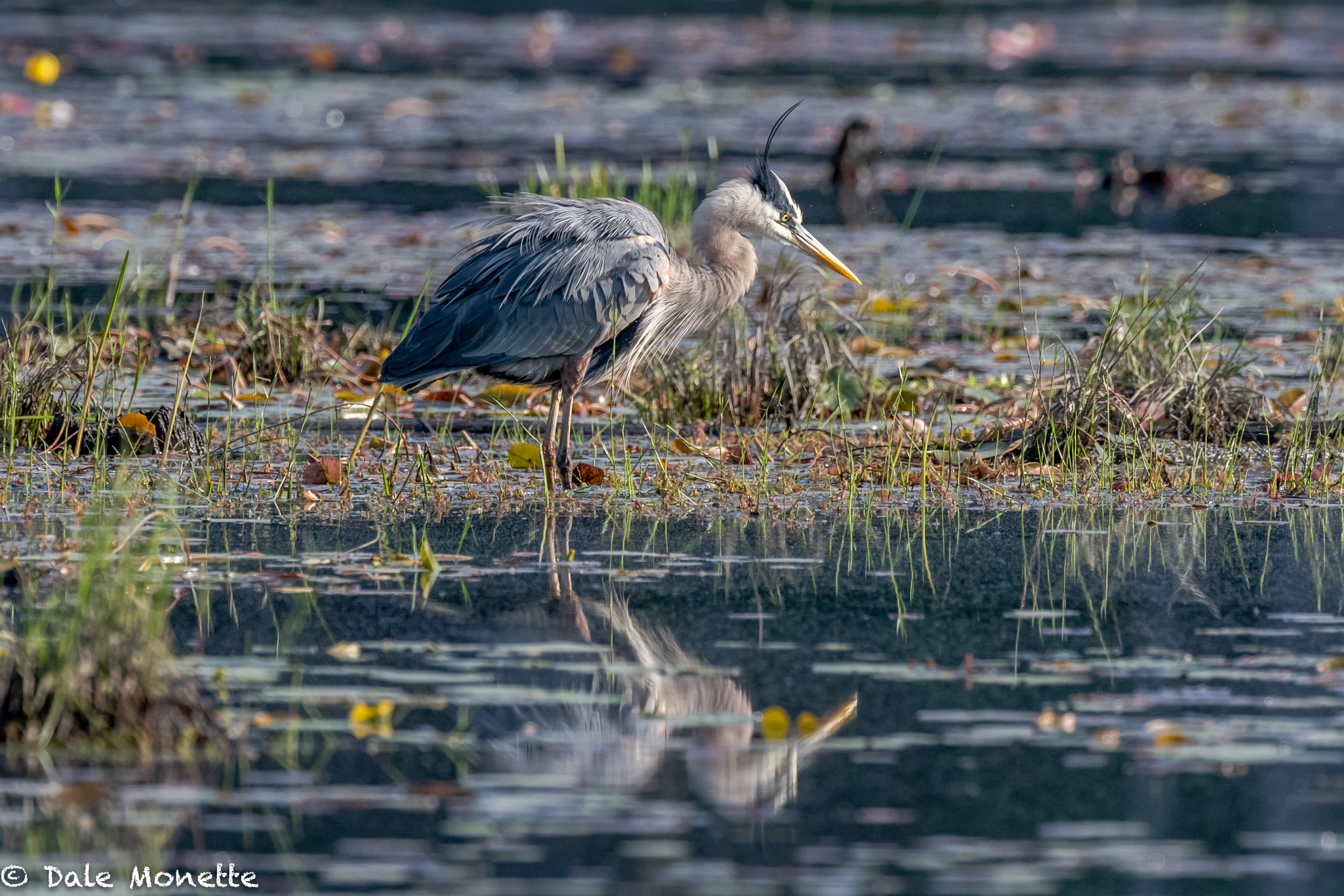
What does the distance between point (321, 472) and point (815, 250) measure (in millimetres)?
1979

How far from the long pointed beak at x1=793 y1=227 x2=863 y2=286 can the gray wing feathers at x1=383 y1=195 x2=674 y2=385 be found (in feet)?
2.03

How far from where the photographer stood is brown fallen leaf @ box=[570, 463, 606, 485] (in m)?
5.97

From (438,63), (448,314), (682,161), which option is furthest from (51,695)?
(438,63)

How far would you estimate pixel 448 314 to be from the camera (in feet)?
20.2

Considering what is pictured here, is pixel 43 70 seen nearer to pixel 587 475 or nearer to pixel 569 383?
pixel 569 383

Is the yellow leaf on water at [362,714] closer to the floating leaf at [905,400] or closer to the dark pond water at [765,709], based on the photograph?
the dark pond water at [765,709]

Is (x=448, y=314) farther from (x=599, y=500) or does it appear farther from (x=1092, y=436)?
(x=1092, y=436)

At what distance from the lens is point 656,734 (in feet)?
11.8

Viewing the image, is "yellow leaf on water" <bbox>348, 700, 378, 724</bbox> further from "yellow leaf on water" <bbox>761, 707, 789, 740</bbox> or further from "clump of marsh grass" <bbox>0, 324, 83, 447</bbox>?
"clump of marsh grass" <bbox>0, 324, 83, 447</bbox>

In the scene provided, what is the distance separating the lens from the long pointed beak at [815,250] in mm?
6688

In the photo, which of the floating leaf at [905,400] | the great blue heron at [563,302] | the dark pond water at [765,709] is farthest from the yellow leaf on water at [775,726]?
the floating leaf at [905,400]

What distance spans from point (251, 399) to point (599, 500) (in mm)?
2006

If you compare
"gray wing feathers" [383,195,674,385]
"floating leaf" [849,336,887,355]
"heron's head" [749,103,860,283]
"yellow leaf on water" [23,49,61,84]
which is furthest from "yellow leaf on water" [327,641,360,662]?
"yellow leaf on water" [23,49,61,84]

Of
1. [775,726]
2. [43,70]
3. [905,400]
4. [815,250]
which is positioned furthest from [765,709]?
[43,70]
